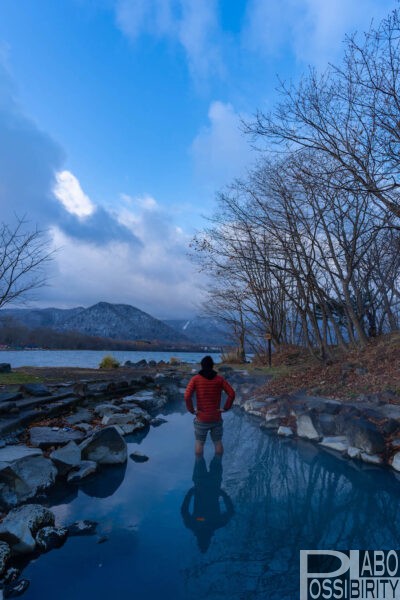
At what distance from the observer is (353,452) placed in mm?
6090

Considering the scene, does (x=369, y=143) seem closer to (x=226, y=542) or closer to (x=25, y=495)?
(x=226, y=542)

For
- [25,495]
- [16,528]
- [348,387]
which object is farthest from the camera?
[348,387]

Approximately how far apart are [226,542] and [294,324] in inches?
808

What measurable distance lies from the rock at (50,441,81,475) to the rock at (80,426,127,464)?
0.73 feet

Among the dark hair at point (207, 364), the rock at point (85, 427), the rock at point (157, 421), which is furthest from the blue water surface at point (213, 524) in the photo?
the rock at point (157, 421)

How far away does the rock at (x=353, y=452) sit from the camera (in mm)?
6003

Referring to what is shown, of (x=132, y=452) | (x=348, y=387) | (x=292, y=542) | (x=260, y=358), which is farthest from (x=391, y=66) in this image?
(x=260, y=358)

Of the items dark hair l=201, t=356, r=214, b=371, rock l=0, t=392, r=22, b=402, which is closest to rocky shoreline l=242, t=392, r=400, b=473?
dark hair l=201, t=356, r=214, b=371

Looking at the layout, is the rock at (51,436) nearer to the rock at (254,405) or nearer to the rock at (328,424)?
the rock at (328,424)

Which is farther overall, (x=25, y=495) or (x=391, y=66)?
(x=391, y=66)

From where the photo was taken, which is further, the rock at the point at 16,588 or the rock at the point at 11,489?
the rock at the point at 11,489

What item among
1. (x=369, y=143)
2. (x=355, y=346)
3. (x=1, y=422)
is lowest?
(x=1, y=422)

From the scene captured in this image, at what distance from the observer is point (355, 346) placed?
1358cm

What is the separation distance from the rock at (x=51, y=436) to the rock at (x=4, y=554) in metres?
2.85
